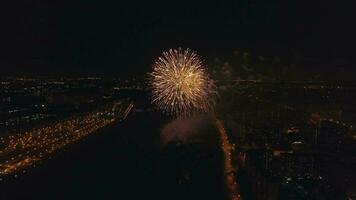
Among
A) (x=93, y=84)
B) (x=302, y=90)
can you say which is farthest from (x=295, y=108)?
(x=93, y=84)

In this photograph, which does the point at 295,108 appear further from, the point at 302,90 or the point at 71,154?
the point at 71,154

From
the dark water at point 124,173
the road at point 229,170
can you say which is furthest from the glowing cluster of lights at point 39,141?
the road at point 229,170

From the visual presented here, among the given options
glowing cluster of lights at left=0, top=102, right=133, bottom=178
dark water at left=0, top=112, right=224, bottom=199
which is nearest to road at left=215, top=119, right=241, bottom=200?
dark water at left=0, top=112, right=224, bottom=199

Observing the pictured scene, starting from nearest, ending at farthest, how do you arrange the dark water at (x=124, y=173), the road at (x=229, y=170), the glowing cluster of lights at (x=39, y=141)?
the road at (x=229, y=170), the dark water at (x=124, y=173), the glowing cluster of lights at (x=39, y=141)

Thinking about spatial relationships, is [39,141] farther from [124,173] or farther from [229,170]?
[229,170]

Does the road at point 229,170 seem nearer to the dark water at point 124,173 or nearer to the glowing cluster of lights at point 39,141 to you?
the dark water at point 124,173

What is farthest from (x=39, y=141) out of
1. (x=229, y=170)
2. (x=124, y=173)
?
(x=229, y=170)
